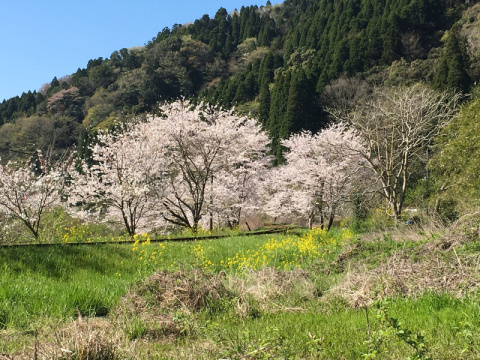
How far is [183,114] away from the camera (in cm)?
2003

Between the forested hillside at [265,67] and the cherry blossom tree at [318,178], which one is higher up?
the forested hillside at [265,67]

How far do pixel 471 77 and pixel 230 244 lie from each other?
33.9 m

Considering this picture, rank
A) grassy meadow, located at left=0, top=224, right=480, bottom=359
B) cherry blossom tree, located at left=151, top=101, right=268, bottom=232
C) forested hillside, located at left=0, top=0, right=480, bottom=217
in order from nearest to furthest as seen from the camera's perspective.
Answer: grassy meadow, located at left=0, top=224, right=480, bottom=359
cherry blossom tree, located at left=151, top=101, right=268, bottom=232
forested hillside, located at left=0, top=0, right=480, bottom=217

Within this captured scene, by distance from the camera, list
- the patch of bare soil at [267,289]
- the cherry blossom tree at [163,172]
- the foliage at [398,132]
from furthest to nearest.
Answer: the cherry blossom tree at [163,172]
the foliage at [398,132]
the patch of bare soil at [267,289]

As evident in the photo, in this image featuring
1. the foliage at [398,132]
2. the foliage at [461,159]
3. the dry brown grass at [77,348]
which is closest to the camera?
the dry brown grass at [77,348]

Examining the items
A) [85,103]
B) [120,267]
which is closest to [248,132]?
[120,267]

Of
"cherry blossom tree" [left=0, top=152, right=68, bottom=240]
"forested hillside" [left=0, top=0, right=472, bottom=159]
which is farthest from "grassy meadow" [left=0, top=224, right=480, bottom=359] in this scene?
"forested hillside" [left=0, top=0, right=472, bottom=159]

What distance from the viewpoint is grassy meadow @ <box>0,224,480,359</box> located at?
2.80 meters

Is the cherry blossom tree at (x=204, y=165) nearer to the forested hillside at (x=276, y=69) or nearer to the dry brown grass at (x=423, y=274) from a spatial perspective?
the forested hillside at (x=276, y=69)

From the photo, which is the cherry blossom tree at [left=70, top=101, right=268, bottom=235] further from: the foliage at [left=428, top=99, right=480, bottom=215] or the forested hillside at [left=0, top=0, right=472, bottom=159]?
the forested hillside at [left=0, top=0, right=472, bottom=159]

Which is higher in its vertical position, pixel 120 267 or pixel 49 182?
pixel 49 182

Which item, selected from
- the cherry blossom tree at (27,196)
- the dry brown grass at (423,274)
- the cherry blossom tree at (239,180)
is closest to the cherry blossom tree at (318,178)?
the cherry blossom tree at (239,180)

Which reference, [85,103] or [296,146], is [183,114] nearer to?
[296,146]

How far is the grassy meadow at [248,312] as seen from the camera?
280 centimetres
